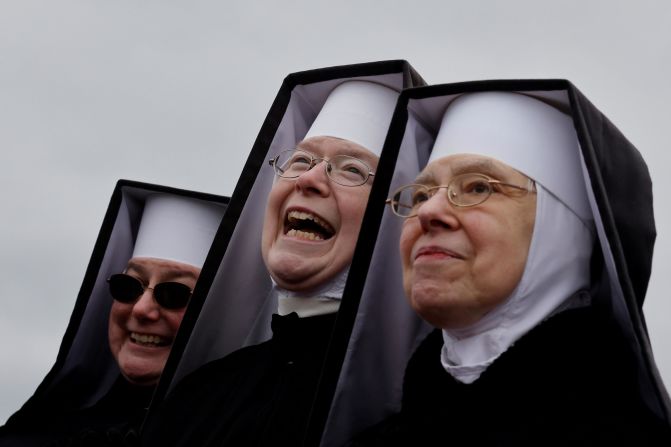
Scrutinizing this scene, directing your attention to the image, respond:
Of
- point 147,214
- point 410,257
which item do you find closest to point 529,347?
point 410,257

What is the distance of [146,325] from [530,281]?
3006 mm

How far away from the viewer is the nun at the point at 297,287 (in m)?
4.35

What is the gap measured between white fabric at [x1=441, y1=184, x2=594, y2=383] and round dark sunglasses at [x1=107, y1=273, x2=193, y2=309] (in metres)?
2.56

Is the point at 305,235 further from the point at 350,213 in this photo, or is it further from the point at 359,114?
the point at 359,114

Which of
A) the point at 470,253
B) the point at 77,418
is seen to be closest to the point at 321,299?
the point at 470,253

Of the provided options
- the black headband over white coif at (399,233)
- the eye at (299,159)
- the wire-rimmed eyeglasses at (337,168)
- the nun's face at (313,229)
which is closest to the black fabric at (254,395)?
the nun's face at (313,229)

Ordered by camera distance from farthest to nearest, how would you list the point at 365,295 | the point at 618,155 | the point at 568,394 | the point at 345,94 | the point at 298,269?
the point at 345,94 → the point at 298,269 → the point at 365,295 → the point at 618,155 → the point at 568,394

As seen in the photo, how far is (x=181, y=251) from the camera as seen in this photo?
5.97 metres

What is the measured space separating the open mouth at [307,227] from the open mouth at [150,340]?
1.62 meters

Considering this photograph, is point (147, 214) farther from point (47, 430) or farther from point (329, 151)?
point (329, 151)

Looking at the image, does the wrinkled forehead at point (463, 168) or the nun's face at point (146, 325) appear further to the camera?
the nun's face at point (146, 325)

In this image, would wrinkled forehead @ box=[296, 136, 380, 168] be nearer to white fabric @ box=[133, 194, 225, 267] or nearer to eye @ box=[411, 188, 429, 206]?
eye @ box=[411, 188, 429, 206]

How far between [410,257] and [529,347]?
61cm

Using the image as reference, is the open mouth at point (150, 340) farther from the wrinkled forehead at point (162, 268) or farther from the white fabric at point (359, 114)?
the white fabric at point (359, 114)
